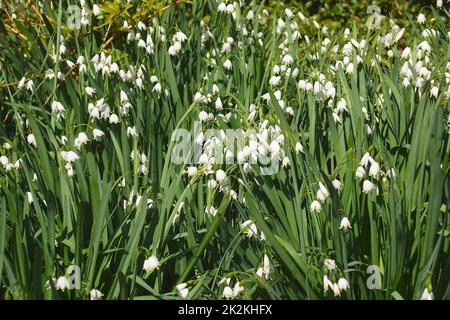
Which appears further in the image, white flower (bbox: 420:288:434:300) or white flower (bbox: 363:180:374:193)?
white flower (bbox: 363:180:374:193)

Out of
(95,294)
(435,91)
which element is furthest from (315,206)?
(435,91)

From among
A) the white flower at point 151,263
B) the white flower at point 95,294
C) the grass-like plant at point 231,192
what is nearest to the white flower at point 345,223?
the grass-like plant at point 231,192

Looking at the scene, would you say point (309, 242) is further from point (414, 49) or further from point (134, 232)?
point (414, 49)

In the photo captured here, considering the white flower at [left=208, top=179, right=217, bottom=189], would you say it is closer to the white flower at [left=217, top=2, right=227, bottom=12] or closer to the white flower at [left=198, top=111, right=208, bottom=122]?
the white flower at [left=198, top=111, right=208, bottom=122]

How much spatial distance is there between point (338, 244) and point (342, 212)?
15cm

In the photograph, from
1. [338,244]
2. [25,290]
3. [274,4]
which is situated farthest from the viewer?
[274,4]

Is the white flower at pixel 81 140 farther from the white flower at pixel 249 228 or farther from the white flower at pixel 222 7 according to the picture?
the white flower at pixel 222 7

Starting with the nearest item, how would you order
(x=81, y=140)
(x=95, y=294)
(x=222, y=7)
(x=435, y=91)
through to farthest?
(x=95, y=294), (x=81, y=140), (x=435, y=91), (x=222, y=7)

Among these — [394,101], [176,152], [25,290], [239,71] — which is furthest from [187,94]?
[25,290]

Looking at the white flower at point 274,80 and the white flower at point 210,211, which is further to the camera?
the white flower at point 274,80

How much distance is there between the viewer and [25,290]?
2.18 m

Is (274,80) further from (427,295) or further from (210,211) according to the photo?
(427,295)

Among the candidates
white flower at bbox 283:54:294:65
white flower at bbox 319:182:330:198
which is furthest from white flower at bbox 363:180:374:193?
white flower at bbox 283:54:294:65
